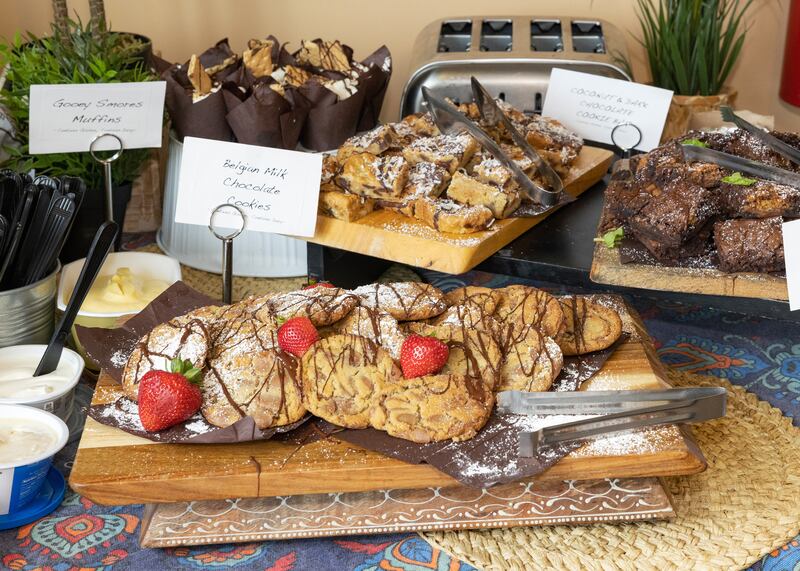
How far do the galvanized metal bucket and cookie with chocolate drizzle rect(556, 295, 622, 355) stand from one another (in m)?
0.94

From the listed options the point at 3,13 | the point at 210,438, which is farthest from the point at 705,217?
the point at 3,13

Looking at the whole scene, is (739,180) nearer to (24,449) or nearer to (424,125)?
(424,125)

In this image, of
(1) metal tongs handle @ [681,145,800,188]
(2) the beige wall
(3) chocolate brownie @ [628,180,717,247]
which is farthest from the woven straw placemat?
(2) the beige wall

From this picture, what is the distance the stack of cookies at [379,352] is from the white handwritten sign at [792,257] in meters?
0.28

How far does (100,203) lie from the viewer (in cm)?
212

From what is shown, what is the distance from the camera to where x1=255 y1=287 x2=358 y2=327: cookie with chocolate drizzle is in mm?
1448

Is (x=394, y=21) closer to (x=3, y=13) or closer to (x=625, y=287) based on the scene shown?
(x=3, y=13)

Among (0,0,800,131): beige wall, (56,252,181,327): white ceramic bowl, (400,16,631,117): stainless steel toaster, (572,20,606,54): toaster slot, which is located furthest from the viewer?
(0,0,800,131): beige wall

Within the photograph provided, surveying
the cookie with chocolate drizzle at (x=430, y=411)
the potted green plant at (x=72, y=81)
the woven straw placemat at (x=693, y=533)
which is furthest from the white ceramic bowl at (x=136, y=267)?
the woven straw placemat at (x=693, y=533)

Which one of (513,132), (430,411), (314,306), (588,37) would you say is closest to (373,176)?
(513,132)

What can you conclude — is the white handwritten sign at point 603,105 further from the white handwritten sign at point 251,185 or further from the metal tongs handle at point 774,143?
the white handwritten sign at point 251,185

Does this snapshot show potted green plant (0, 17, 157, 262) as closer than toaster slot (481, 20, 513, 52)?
Yes

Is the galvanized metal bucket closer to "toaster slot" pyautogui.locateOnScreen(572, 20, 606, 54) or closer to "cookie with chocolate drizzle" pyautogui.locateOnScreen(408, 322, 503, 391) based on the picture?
"cookie with chocolate drizzle" pyautogui.locateOnScreen(408, 322, 503, 391)

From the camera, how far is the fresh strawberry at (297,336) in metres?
Answer: 1.38
